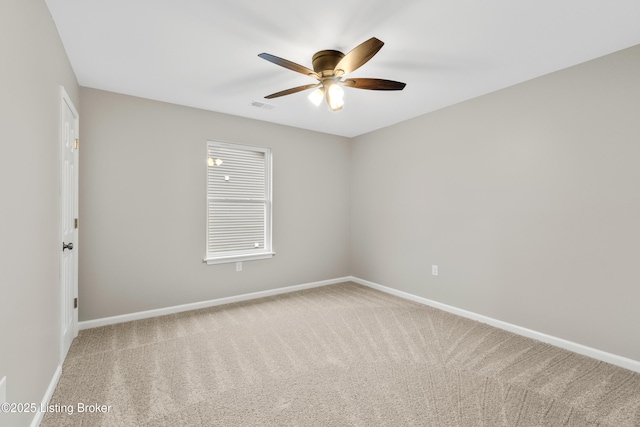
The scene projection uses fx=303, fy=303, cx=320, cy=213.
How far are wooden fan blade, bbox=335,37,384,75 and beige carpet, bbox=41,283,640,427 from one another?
2.24 meters

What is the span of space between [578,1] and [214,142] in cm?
364

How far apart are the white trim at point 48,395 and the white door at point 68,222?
0.18 meters

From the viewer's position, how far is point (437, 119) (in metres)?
3.80

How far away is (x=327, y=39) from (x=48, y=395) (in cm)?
306

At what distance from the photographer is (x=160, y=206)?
3543 millimetres

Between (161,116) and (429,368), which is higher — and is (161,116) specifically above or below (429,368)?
above

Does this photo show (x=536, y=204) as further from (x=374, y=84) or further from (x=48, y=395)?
(x=48, y=395)

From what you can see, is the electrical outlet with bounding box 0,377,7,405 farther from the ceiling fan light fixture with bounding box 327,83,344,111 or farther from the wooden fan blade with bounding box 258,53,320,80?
the ceiling fan light fixture with bounding box 327,83,344,111

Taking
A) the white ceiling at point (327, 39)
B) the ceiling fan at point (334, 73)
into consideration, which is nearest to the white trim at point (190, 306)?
the white ceiling at point (327, 39)

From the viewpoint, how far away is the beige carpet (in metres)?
1.82

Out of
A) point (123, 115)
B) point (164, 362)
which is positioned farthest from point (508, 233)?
point (123, 115)

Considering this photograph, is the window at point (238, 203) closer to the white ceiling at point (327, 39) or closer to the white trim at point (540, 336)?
the white ceiling at point (327, 39)

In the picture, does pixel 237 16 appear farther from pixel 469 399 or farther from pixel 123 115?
pixel 469 399

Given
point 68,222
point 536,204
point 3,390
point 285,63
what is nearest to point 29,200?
point 3,390
